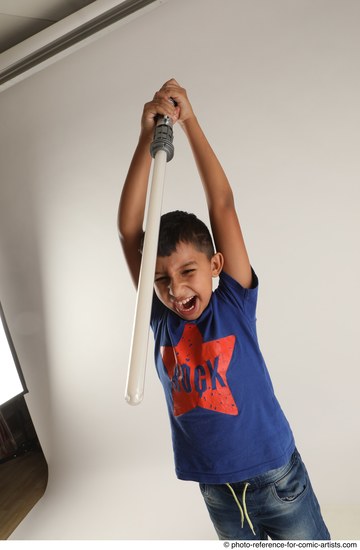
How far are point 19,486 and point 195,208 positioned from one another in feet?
3.98

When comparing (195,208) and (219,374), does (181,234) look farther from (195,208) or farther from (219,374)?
(195,208)

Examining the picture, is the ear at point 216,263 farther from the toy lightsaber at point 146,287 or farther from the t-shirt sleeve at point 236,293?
the toy lightsaber at point 146,287

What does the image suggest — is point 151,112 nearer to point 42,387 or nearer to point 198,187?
point 198,187

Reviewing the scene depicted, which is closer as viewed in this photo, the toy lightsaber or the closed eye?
the toy lightsaber

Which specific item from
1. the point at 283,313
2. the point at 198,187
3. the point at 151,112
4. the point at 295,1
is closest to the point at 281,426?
the point at 151,112

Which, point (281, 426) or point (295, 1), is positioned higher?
point (295, 1)

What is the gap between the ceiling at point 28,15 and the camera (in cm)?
134

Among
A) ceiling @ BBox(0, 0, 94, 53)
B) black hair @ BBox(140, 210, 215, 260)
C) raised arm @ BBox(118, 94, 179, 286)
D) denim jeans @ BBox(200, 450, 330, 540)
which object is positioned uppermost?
ceiling @ BBox(0, 0, 94, 53)

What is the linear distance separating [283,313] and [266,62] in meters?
0.75

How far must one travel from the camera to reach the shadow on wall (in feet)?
5.56

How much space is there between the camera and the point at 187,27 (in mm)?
1513

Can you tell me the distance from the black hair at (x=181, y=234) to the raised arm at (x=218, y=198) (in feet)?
0.08

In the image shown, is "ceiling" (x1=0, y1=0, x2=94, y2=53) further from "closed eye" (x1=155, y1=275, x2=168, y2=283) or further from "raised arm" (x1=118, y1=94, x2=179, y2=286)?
"closed eye" (x1=155, y1=275, x2=168, y2=283)

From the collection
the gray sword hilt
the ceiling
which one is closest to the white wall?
the ceiling
